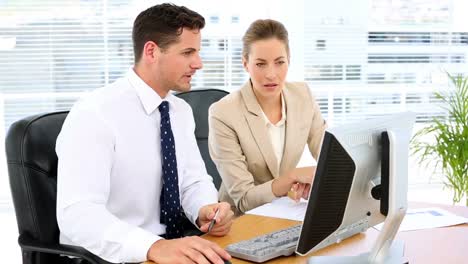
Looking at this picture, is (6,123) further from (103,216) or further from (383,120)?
(383,120)

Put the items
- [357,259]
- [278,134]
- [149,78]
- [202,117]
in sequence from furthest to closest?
[202,117] < [278,134] < [149,78] < [357,259]

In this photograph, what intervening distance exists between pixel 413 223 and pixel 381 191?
23.6 inches

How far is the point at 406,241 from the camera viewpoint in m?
1.89

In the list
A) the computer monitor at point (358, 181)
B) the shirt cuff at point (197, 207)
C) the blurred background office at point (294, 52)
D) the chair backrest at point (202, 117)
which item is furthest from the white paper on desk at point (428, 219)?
the blurred background office at point (294, 52)

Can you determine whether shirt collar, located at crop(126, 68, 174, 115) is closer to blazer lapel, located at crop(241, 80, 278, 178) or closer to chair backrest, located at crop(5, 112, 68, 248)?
chair backrest, located at crop(5, 112, 68, 248)

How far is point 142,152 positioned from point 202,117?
0.76 meters

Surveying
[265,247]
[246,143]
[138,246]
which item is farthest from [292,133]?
[138,246]

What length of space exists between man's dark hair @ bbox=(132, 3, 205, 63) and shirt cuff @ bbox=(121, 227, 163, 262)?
657 mm

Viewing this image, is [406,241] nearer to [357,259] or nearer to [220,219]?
[357,259]

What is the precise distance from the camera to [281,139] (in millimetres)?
2713

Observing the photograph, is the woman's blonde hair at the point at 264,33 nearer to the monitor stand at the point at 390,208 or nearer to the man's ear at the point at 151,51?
the man's ear at the point at 151,51

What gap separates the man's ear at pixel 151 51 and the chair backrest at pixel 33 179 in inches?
16.4

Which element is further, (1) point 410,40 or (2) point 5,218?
(1) point 410,40

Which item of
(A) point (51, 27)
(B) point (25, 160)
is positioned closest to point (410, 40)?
(A) point (51, 27)
